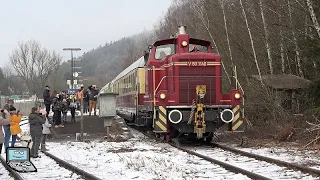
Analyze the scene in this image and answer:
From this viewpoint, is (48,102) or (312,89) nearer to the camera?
(312,89)

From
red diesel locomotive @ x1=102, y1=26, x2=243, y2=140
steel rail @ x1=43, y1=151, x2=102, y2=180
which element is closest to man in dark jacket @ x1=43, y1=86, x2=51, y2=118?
red diesel locomotive @ x1=102, y1=26, x2=243, y2=140

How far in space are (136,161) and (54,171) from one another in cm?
194

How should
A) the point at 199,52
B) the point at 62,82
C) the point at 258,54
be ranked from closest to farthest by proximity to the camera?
1. the point at 199,52
2. the point at 258,54
3. the point at 62,82

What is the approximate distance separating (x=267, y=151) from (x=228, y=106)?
7.37 feet

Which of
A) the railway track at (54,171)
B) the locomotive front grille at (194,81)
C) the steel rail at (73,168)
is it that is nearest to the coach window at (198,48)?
the locomotive front grille at (194,81)

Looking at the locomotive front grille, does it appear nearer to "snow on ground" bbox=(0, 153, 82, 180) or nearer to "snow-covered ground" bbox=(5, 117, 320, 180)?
"snow-covered ground" bbox=(5, 117, 320, 180)

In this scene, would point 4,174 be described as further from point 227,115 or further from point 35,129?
point 227,115

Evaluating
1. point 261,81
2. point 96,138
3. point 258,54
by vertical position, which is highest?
point 258,54

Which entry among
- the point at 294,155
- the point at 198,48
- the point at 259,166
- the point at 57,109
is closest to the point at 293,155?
the point at 294,155

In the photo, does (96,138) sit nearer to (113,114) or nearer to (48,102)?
(113,114)

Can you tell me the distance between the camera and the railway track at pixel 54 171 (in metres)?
8.45

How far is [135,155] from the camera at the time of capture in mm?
11172

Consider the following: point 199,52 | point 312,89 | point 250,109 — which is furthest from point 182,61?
point 250,109

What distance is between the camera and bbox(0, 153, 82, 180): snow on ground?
8.52m
